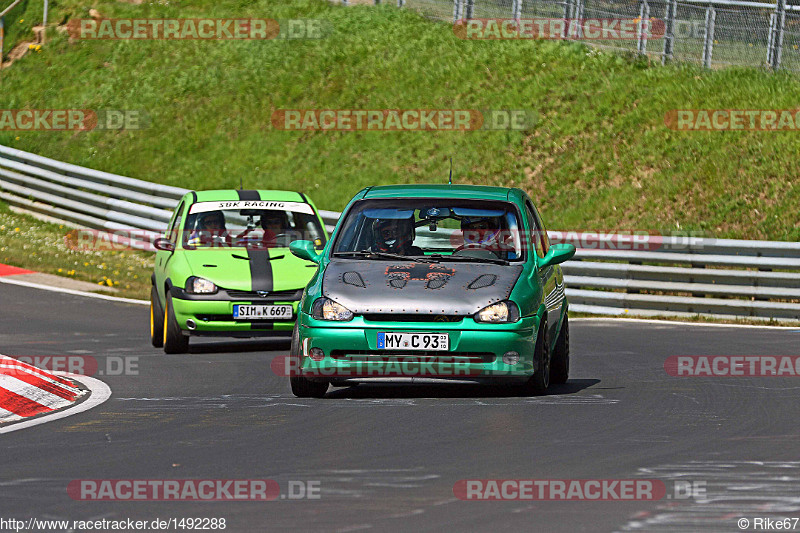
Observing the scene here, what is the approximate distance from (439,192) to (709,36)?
17772 mm

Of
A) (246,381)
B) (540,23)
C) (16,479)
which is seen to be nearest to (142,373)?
(246,381)

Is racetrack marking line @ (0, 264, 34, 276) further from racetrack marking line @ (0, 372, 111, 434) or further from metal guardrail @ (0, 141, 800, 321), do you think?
racetrack marking line @ (0, 372, 111, 434)

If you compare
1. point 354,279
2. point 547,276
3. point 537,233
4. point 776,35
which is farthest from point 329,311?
point 776,35

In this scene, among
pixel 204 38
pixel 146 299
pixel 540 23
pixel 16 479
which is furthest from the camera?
pixel 204 38

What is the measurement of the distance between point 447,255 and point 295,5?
25770 mm

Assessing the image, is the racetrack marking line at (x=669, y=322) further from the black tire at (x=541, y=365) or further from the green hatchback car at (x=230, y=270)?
the black tire at (x=541, y=365)

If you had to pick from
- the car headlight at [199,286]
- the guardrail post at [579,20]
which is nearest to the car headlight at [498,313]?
the car headlight at [199,286]

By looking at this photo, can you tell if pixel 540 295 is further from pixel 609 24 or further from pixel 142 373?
pixel 609 24

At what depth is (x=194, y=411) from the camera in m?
10.3

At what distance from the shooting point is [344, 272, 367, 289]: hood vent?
1062 centimetres

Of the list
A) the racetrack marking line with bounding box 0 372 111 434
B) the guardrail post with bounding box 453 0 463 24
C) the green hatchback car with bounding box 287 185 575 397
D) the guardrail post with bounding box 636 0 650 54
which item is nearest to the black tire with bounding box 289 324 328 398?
the green hatchback car with bounding box 287 185 575 397

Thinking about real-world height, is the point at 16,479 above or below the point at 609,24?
below

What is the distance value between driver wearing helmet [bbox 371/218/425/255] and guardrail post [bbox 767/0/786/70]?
1743cm

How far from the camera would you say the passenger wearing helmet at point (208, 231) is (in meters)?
16.0
